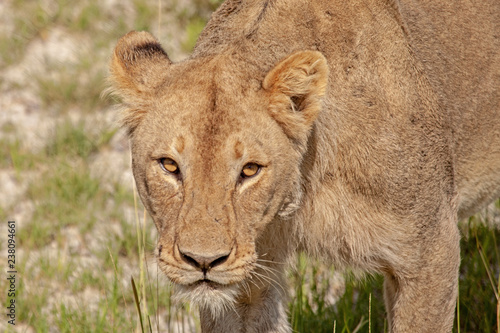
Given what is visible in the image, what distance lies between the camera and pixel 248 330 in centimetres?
400

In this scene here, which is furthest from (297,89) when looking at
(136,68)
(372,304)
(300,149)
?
(372,304)

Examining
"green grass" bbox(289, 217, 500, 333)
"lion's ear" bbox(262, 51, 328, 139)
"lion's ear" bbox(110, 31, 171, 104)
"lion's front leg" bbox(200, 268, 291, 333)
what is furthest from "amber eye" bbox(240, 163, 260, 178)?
"green grass" bbox(289, 217, 500, 333)

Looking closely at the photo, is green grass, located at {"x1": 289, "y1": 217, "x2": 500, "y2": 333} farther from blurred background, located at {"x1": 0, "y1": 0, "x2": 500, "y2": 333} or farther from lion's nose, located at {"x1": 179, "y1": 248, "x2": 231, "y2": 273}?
lion's nose, located at {"x1": 179, "y1": 248, "x2": 231, "y2": 273}

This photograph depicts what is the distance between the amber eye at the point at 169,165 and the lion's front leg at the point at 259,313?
3.58 ft

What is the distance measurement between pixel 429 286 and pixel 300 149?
2.96 feet

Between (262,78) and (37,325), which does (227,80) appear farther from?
Result: (37,325)

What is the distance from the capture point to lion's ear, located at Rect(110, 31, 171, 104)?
132 inches

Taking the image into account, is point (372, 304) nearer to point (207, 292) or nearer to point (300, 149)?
point (300, 149)

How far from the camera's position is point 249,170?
3.05m

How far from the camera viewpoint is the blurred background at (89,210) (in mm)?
4734

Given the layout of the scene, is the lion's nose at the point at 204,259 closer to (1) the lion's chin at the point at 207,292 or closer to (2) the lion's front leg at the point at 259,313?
(1) the lion's chin at the point at 207,292

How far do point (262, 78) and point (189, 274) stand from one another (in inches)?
35.0

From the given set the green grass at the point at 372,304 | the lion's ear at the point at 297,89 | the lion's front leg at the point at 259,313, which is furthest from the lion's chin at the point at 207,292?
the green grass at the point at 372,304

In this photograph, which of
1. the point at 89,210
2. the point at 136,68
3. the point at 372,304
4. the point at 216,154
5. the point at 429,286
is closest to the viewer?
the point at 216,154
